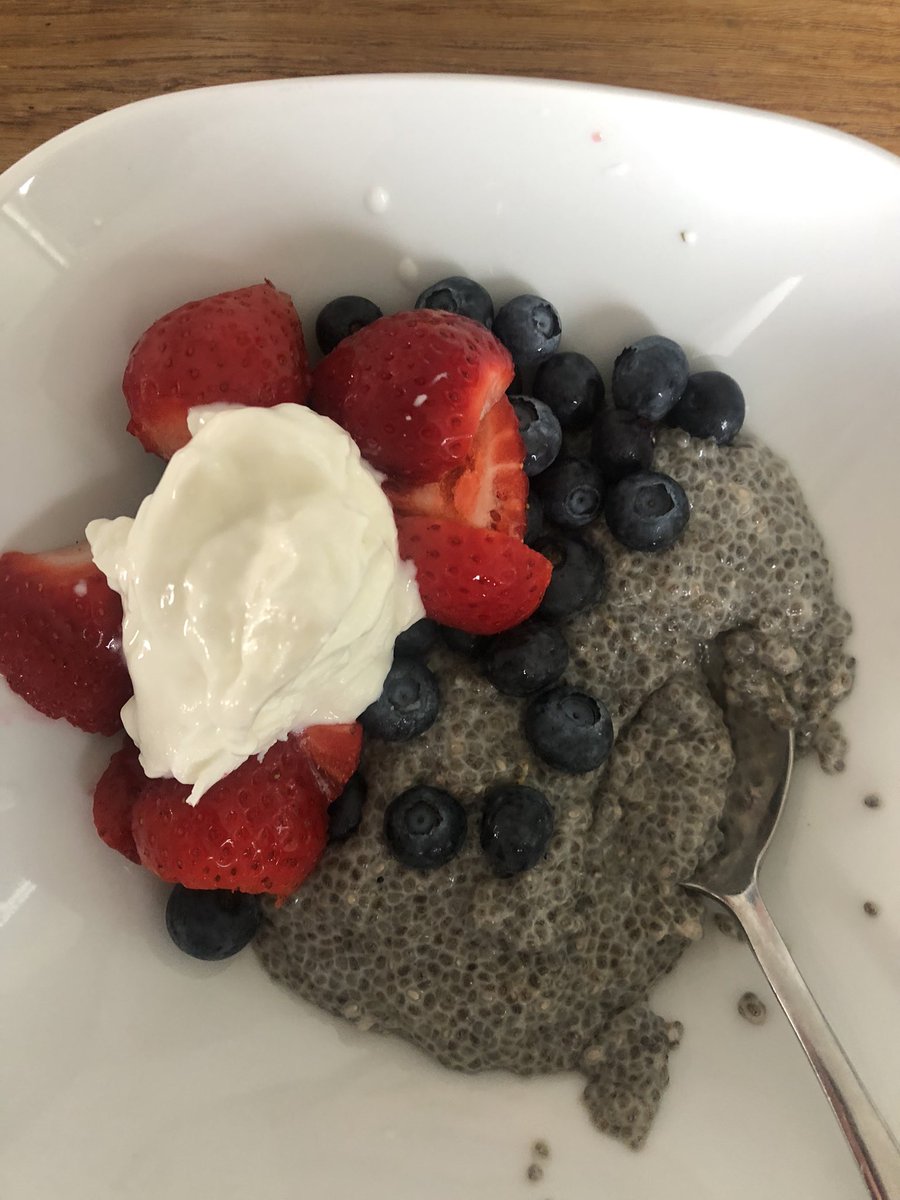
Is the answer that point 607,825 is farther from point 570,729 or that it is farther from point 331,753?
point 331,753

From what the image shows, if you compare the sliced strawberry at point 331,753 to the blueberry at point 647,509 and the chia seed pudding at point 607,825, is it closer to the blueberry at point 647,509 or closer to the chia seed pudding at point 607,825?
the chia seed pudding at point 607,825

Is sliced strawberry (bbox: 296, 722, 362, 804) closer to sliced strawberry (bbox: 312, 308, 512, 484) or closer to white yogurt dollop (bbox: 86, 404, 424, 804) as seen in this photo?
white yogurt dollop (bbox: 86, 404, 424, 804)

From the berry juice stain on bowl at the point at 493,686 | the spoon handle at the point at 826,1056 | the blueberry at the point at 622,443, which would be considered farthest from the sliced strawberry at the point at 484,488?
the spoon handle at the point at 826,1056

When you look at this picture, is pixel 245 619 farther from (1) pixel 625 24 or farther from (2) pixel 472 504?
(1) pixel 625 24

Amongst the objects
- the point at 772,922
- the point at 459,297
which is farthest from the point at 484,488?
the point at 772,922

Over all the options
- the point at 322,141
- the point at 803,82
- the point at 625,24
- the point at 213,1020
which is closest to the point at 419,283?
the point at 322,141

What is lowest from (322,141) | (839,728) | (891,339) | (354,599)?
(839,728)

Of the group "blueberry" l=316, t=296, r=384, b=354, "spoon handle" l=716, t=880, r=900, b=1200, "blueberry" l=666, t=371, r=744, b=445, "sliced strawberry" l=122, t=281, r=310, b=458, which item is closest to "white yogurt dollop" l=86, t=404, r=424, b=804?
"sliced strawberry" l=122, t=281, r=310, b=458
